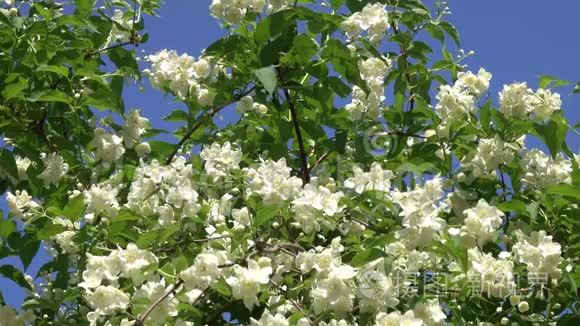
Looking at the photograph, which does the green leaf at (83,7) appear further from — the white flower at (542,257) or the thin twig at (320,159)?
the white flower at (542,257)

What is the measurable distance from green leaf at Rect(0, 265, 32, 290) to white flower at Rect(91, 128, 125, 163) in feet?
1.73

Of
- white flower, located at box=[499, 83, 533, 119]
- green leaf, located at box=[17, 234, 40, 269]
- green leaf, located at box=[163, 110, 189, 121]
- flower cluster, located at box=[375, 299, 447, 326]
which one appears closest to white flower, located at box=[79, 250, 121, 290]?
green leaf, located at box=[17, 234, 40, 269]

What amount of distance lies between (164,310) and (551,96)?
1.51 m

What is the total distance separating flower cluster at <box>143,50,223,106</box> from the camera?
3.78m

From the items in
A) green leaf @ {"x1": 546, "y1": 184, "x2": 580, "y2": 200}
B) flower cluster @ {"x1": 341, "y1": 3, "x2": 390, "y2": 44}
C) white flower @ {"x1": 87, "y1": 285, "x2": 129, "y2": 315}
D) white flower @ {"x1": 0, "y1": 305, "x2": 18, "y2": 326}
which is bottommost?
white flower @ {"x1": 87, "y1": 285, "x2": 129, "y2": 315}

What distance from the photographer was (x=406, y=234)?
2787 mm

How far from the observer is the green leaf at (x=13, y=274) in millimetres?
3455

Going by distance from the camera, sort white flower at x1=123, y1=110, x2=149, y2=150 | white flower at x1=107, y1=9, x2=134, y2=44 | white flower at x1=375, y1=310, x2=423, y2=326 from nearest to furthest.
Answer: white flower at x1=375, y1=310, x2=423, y2=326, white flower at x1=123, y1=110, x2=149, y2=150, white flower at x1=107, y1=9, x2=134, y2=44

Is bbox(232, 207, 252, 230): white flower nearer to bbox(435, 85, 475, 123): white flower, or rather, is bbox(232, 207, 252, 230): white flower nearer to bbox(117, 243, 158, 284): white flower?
bbox(117, 243, 158, 284): white flower

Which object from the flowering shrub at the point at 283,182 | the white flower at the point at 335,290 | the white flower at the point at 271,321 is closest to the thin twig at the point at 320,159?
the flowering shrub at the point at 283,182

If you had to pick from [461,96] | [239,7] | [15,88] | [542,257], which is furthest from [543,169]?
[15,88]

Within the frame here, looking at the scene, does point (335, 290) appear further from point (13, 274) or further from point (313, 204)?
point (13, 274)

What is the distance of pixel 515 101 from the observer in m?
3.40

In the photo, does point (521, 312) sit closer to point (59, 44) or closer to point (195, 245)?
point (195, 245)
